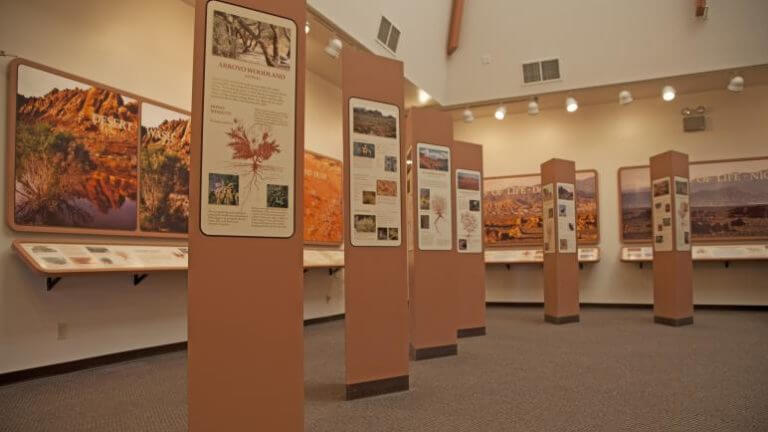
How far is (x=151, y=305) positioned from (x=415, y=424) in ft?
15.4

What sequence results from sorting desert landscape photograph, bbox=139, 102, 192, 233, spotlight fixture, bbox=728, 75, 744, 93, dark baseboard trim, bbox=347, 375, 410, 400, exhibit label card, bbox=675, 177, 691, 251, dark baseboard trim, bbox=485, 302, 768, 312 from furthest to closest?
dark baseboard trim, bbox=485, 302, 768, 312 < spotlight fixture, bbox=728, 75, 744, 93 < exhibit label card, bbox=675, 177, 691, 251 < desert landscape photograph, bbox=139, 102, 192, 233 < dark baseboard trim, bbox=347, 375, 410, 400

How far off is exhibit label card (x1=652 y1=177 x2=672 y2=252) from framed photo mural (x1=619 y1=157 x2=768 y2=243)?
10.2ft

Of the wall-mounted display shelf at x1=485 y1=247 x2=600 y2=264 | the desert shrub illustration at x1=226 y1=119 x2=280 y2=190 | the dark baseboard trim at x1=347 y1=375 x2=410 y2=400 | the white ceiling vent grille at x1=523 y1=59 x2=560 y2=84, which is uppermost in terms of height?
the white ceiling vent grille at x1=523 y1=59 x2=560 y2=84

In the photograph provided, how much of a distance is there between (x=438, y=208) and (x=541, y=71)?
7378mm

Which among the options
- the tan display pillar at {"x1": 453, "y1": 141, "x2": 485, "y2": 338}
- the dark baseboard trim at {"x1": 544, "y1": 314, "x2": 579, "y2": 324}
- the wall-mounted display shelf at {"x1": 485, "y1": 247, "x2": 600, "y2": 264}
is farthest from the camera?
the wall-mounted display shelf at {"x1": 485, "y1": 247, "x2": 600, "y2": 264}

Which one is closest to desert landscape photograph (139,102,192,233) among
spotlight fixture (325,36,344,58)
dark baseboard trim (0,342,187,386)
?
dark baseboard trim (0,342,187,386)

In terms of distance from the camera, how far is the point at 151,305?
277 inches

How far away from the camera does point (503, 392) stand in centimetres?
490

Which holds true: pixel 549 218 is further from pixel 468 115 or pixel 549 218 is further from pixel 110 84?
pixel 110 84

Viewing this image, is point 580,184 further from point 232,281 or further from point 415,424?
point 232,281

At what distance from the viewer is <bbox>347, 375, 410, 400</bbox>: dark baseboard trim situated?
473 cm

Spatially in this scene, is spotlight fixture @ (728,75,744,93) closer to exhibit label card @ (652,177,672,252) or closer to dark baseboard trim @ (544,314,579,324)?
exhibit label card @ (652,177,672,252)

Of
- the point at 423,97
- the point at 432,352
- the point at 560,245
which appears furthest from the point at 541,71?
the point at 432,352

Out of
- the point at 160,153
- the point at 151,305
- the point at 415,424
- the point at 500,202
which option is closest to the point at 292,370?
the point at 415,424
